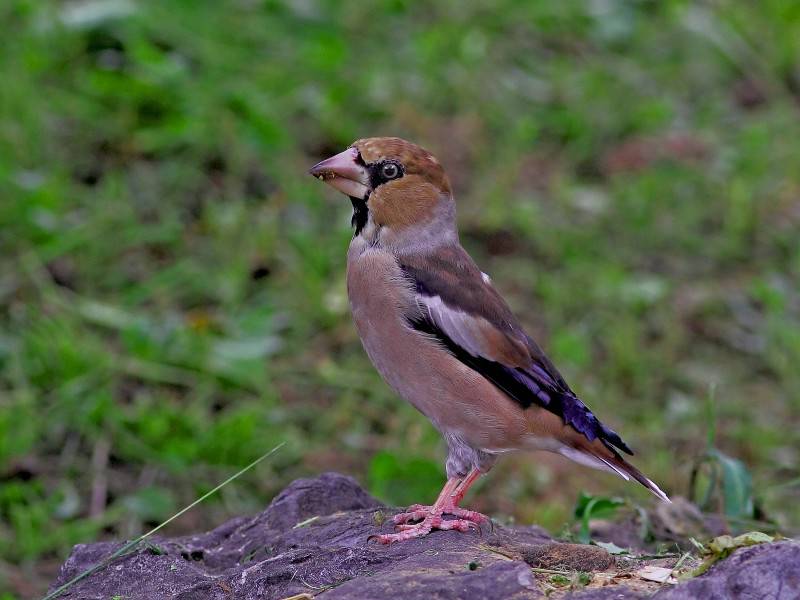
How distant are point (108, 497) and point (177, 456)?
0.32 meters

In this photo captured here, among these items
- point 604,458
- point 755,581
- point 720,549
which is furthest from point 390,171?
point 755,581

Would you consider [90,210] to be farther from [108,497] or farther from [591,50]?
[591,50]

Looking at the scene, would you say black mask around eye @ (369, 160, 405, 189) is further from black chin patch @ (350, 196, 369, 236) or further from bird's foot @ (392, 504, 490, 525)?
bird's foot @ (392, 504, 490, 525)

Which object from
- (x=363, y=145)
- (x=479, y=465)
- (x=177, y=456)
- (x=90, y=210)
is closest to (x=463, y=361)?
(x=479, y=465)

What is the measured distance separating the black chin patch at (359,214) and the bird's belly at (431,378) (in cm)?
29

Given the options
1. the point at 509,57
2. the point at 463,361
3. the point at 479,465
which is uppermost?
the point at 509,57

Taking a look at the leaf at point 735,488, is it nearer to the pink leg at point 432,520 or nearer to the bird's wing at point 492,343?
the bird's wing at point 492,343

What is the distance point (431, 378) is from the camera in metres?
3.84

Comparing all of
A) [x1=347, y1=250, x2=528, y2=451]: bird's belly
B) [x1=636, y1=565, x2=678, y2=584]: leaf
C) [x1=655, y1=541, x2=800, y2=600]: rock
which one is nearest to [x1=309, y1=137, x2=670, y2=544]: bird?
[x1=347, y1=250, x2=528, y2=451]: bird's belly

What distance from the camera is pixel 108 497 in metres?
5.29

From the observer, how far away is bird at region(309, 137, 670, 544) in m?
3.84

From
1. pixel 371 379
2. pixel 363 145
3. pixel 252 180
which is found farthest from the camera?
pixel 252 180

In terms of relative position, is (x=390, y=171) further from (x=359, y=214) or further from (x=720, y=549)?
(x=720, y=549)

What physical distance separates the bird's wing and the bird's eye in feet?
0.98
